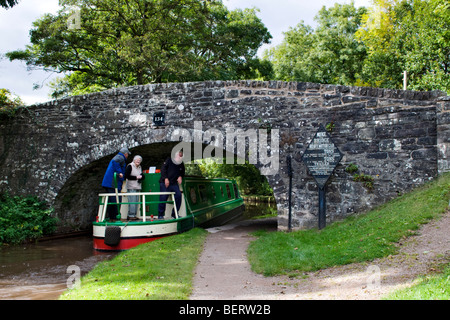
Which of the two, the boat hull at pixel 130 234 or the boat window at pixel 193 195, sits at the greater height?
the boat window at pixel 193 195

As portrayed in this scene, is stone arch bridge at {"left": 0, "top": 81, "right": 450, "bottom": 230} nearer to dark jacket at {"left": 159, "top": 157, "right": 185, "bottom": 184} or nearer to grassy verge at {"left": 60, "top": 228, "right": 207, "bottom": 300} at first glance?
dark jacket at {"left": 159, "top": 157, "right": 185, "bottom": 184}

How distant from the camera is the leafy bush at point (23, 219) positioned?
794 cm

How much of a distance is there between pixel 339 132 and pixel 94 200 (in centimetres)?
712

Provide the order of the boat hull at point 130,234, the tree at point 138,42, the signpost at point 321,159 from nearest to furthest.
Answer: the signpost at point 321,159, the boat hull at point 130,234, the tree at point 138,42

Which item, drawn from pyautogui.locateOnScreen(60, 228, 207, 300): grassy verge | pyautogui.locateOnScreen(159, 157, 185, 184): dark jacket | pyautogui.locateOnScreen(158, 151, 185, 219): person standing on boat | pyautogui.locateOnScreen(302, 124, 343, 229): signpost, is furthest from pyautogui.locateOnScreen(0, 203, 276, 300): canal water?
pyautogui.locateOnScreen(302, 124, 343, 229): signpost

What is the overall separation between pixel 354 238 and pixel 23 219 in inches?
290

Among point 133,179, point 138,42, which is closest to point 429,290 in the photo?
point 133,179

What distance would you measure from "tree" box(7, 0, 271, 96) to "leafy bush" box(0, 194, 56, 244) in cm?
583

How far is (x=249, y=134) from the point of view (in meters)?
7.57

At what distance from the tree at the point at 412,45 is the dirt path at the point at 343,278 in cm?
754

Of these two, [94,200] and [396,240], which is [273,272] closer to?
[396,240]

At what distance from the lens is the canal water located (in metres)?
4.61

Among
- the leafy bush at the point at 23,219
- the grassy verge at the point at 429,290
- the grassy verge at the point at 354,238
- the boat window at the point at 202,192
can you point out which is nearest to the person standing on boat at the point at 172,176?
the boat window at the point at 202,192

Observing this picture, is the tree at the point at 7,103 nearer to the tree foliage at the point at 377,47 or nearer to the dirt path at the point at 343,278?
the dirt path at the point at 343,278
